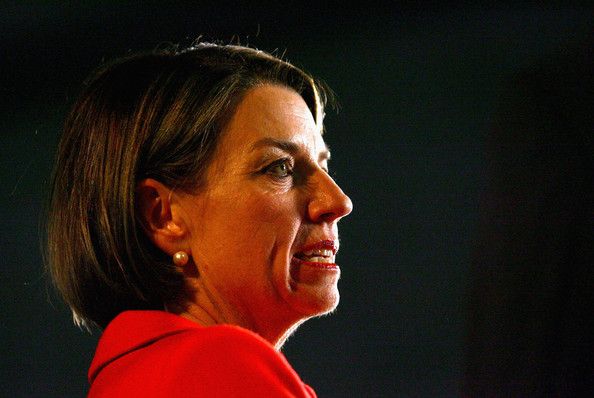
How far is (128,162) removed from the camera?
111 cm

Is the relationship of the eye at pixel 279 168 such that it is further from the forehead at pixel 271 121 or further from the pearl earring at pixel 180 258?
the pearl earring at pixel 180 258

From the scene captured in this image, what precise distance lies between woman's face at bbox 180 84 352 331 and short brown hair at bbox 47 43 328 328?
32mm

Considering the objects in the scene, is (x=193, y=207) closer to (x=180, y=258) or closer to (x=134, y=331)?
(x=180, y=258)

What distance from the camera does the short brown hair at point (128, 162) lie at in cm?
111

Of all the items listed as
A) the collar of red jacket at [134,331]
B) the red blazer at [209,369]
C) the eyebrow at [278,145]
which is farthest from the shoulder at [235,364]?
the eyebrow at [278,145]

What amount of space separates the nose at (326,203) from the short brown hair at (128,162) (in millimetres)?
168

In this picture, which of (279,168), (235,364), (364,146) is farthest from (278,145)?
(364,146)

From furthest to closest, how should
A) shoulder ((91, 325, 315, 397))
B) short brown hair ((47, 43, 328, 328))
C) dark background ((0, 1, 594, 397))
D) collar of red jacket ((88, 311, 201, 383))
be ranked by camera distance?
dark background ((0, 1, 594, 397)) → short brown hair ((47, 43, 328, 328)) → collar of red jacket ((88, 311, 201, 383)) → shoulder ((91, 325, 315, 397))

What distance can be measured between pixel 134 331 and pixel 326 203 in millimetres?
332

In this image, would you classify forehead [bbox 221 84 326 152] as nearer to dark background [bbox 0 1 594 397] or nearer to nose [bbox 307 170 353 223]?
nose [bbox 307 170 353 223]

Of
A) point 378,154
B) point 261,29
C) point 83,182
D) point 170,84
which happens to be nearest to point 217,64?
point 170,84

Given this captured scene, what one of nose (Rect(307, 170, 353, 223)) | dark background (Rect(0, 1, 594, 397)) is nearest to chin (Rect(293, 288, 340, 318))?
nose (Rect(307, 170, 353, 223))

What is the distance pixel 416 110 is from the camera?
2268mm

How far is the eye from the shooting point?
115 cm
